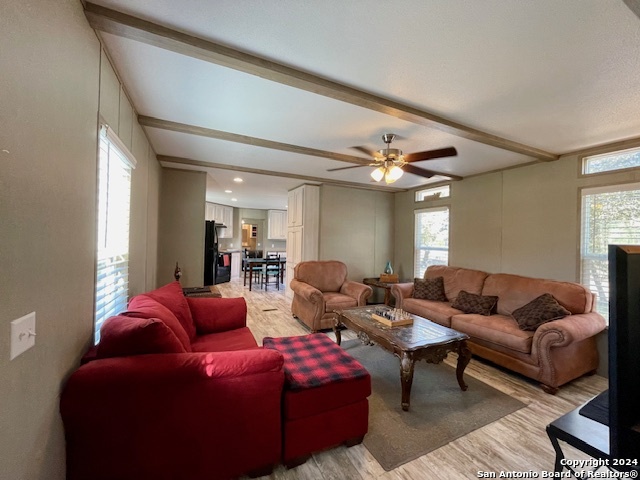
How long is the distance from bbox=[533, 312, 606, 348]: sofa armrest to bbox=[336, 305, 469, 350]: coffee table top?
74cm

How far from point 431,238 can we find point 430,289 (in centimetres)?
135

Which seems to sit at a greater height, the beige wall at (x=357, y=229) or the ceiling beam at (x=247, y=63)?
the ceiling beam at (x=247, y=63)

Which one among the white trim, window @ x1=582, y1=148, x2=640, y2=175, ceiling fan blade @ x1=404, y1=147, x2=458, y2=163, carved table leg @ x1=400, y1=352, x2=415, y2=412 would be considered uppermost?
window @ x1=582, y1=148, x2=640, y2=175

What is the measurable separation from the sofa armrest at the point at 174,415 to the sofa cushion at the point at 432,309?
8.47ft

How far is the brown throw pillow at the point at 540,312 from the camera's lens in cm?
266

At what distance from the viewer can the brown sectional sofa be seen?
244cm

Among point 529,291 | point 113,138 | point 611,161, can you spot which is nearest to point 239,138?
point 113,138

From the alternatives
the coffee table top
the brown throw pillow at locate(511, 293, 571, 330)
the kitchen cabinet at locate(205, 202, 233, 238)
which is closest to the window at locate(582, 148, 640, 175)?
the brown throw pillow at locate(511, 293, 571, 330)

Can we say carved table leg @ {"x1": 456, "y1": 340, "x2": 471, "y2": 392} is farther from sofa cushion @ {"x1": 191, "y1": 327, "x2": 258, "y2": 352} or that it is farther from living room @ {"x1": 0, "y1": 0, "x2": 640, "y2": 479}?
sofa cushion @ {"x1": 191, "y1": 327, "x2": 258, "y2": 352}

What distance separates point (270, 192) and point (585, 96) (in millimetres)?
5348

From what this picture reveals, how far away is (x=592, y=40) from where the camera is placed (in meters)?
1.42

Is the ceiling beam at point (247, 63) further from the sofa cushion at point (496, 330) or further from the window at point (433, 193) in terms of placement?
the window at point (433, 193)

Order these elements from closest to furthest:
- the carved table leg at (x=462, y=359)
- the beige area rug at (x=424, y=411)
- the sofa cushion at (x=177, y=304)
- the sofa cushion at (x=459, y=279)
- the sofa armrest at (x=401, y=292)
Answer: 1. the beige area rug at (x=424, y=411)
2. the sofa cushion at (x=177, y=304)
3. the carved table leg at (x=462, y=359)
4. the sofa cushion at (x=459, y=279)
5. the sofa armrest at (x=401, y=292)

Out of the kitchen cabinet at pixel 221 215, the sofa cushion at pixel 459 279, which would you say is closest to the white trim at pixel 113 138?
the sofa cushion at pixel 459 279
